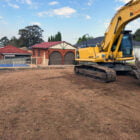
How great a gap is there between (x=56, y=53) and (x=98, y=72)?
18.0 meters

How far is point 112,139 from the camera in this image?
3.07 m

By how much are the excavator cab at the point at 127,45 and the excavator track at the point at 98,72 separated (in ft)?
6.03

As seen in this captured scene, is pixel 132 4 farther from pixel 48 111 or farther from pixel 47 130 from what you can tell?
pixel 47 130

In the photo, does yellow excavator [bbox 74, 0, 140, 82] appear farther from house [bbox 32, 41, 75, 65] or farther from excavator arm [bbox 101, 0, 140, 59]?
house [bbox 32, 41, 75, 65]

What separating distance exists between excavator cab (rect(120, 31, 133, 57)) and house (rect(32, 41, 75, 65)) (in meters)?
16.7

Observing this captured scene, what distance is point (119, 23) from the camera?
8.39 metres

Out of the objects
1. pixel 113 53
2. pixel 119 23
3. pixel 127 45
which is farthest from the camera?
pixel 127 45

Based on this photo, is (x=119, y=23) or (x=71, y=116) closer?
(x=71, y=116)

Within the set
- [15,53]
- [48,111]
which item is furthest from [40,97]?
[15,53]

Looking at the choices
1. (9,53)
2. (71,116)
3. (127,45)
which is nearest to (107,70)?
(127,45)

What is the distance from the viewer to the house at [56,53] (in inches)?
991

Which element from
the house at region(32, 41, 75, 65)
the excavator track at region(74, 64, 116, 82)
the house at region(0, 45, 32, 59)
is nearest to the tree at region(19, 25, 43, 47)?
the house at region(0, 45, 32, 59)

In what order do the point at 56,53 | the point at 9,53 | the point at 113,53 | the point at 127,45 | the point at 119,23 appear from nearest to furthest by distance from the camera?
1. the point at 119,23
2. the point at 113,53
3. the point at 127,45
4. the point at 56,53
5. the point at 9,53

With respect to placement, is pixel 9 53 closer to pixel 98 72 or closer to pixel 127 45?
pixel 98 72
